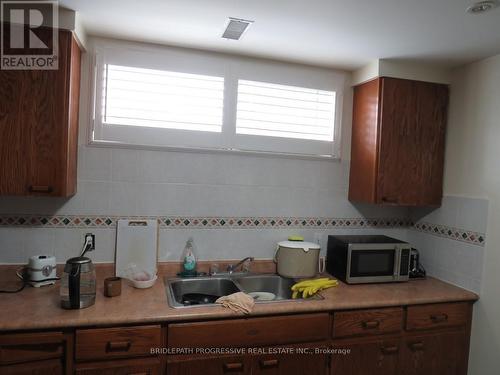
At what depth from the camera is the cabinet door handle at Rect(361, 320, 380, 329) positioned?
1.87 metres

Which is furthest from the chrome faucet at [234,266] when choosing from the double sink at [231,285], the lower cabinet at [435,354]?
the lower cabinet at [435,354]

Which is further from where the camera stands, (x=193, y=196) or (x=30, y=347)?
(x=193, y=196)

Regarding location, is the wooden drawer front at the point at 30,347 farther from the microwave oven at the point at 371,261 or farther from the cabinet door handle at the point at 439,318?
the cabinet door handle at the point at 439,318

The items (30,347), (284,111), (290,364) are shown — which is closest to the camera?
(30,347)

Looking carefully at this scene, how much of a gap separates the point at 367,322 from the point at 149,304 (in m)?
1.14

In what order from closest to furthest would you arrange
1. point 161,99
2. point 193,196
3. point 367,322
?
1. point 367,322
2. point 161,99
3. point 193,196

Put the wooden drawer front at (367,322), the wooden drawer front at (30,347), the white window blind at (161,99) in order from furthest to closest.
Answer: the white window blind at (161,99)
the wooden drawer front at (367,322)
the wooden drawer front at (30,347)

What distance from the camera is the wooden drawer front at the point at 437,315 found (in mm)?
1956

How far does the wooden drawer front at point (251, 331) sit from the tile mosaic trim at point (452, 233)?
105 cm

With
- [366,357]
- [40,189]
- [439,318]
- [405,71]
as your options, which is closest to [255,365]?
[366,357]

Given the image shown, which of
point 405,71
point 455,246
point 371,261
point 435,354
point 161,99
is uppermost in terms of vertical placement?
point 405,71

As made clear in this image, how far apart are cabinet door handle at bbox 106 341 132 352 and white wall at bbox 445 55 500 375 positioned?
76.6 inches

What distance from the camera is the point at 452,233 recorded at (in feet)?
7.37

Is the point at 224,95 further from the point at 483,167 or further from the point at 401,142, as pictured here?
the point at 483,167
